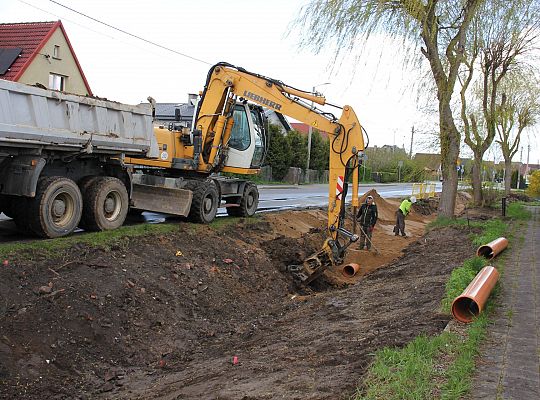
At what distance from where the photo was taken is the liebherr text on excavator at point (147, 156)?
8648 millimetres

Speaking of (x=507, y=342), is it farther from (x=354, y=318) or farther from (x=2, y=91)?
(x=2, y=91)

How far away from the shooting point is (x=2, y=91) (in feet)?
26.2

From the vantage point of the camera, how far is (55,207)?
930cm

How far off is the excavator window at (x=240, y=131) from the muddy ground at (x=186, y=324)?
10.8 feet

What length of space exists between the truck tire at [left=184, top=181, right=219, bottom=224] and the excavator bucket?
7.63 ft

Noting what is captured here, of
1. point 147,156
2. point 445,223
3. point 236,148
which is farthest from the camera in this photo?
point 445,223

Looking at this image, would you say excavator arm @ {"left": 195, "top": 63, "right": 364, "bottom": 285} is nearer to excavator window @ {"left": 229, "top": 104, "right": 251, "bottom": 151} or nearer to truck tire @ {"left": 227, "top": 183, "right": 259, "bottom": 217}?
excavator window @ {"left": 229, "top": 104, "right": 251, "bottom": 151}

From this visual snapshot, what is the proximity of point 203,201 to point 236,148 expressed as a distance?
6.89 ft

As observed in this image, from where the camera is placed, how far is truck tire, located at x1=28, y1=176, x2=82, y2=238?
897cm

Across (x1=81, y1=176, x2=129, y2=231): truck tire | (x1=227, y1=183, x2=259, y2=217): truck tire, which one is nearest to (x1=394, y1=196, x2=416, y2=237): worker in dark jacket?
(x1=227, y1=183, x2=259, y2=217): truck tire

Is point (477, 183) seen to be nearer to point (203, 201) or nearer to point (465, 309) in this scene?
Result: point (203, 201)

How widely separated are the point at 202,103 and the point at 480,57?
584 inches

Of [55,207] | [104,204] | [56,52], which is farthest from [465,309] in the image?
[56,52]

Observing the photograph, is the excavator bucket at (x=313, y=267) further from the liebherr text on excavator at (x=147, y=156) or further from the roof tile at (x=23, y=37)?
the roof tile at (x=23, y=37)
